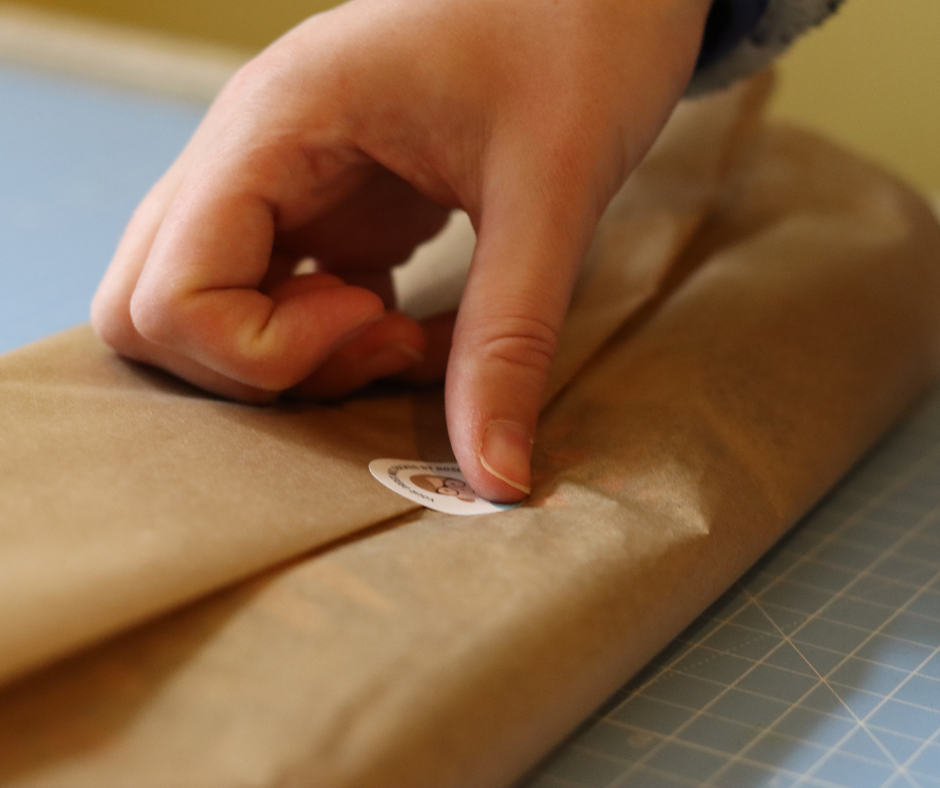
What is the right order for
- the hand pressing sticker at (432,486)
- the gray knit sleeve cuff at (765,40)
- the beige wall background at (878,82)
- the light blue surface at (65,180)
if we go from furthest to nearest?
the beige wall background at (878,82) < the light blue surface at (65,180) < the gray knit sleeve cuff at (765,40) < the hand pressing sticker at (432,486)

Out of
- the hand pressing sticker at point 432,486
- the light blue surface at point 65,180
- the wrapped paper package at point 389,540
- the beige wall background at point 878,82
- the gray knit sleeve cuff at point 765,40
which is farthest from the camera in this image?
the beige wall background at point 878,82

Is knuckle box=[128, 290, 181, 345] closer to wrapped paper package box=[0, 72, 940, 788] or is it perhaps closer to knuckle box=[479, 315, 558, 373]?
wrapped paper package box=[0, 72, 940, 788]

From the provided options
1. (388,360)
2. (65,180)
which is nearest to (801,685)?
(388,360)

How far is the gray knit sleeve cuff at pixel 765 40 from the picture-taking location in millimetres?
625

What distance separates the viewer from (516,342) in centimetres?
47

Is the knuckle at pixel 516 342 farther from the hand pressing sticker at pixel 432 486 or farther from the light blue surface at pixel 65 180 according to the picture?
the light blue surface at pixel 65 180

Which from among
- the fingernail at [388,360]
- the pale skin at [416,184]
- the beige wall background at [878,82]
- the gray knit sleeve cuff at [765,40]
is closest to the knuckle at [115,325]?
the pale skin at [416,184]

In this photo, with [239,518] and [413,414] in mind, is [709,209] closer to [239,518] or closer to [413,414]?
[413,414]

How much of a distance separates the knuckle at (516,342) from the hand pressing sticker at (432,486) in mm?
65

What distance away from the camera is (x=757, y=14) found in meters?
0.61

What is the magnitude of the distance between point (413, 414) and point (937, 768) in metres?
0.30

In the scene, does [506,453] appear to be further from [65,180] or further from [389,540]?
[65,180]

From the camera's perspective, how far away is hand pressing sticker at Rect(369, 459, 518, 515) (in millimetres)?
442

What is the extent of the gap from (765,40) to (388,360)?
0.35 m
